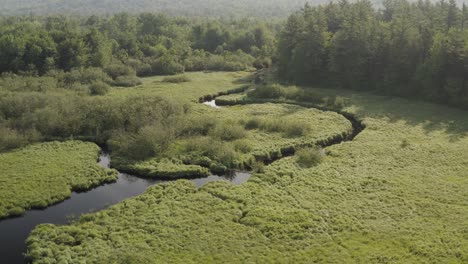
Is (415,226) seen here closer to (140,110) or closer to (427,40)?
(140,110)

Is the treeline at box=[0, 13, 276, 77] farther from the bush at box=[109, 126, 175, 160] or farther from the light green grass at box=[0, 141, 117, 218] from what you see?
the bush at box=[109, 126, 175, 160]

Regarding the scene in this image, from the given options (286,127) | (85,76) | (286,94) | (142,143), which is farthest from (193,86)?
(142,143)

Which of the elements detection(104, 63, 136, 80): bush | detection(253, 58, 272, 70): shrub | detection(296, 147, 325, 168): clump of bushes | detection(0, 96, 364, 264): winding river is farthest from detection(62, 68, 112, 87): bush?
detection(296, 147, 325, 168): clump of bushes

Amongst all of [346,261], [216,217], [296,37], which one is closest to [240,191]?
[216,217]

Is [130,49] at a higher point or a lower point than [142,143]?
higher

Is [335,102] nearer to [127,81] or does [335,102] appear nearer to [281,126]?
[281,126]
